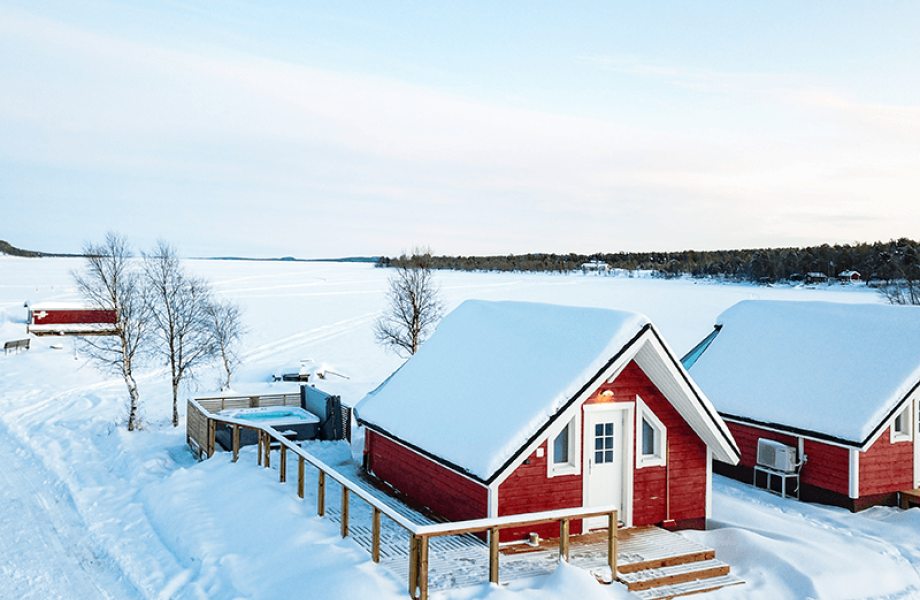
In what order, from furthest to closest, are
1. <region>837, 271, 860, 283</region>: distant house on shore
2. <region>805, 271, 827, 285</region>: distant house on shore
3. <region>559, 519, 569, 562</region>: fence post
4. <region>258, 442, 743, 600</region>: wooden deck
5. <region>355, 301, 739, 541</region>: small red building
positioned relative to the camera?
1. <region>805, 271, 827, 285</region>: distant house on shore
2. <region>837, 271, 860, 283</region>: distant house on shore
3. <region>355, 301, 739, 541</region>: small red building
4. <region>258, 442, 743, 600</region>: wooden deck
5. <region>559, 519, 569, 562</region>: fence post

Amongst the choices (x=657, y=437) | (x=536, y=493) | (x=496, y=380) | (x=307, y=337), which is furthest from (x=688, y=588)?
(x=307, y=337)

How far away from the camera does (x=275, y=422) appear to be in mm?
17812

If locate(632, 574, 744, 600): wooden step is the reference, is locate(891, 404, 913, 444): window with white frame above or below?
above

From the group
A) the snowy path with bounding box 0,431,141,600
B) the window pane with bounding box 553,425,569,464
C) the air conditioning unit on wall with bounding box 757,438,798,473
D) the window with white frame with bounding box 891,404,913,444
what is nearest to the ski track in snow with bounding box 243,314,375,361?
the snowy path with bounding box 0,431,141,600

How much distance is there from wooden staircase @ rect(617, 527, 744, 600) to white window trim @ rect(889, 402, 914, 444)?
6657 millimetres

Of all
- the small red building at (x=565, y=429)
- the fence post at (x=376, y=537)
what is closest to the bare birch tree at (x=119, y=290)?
the small red building at (x=565, y=429)

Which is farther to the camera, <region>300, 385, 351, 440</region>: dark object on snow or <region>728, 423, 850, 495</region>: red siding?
<region>300, 385, 351, 440</region>: dark object on snow

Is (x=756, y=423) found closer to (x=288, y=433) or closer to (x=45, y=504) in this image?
→ (x=288, y=433)

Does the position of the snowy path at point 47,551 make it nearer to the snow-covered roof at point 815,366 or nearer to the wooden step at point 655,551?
the wooden step at point 655,551

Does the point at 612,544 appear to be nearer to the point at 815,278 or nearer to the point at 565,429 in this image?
the point at 565,429

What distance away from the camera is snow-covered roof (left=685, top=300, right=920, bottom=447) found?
1361cm

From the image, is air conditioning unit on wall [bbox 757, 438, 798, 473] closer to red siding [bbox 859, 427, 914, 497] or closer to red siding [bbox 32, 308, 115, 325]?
red siding [bbox 859, 427, 914, 497]

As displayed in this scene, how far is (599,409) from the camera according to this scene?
10.8 m

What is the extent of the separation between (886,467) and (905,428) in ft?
3.42
